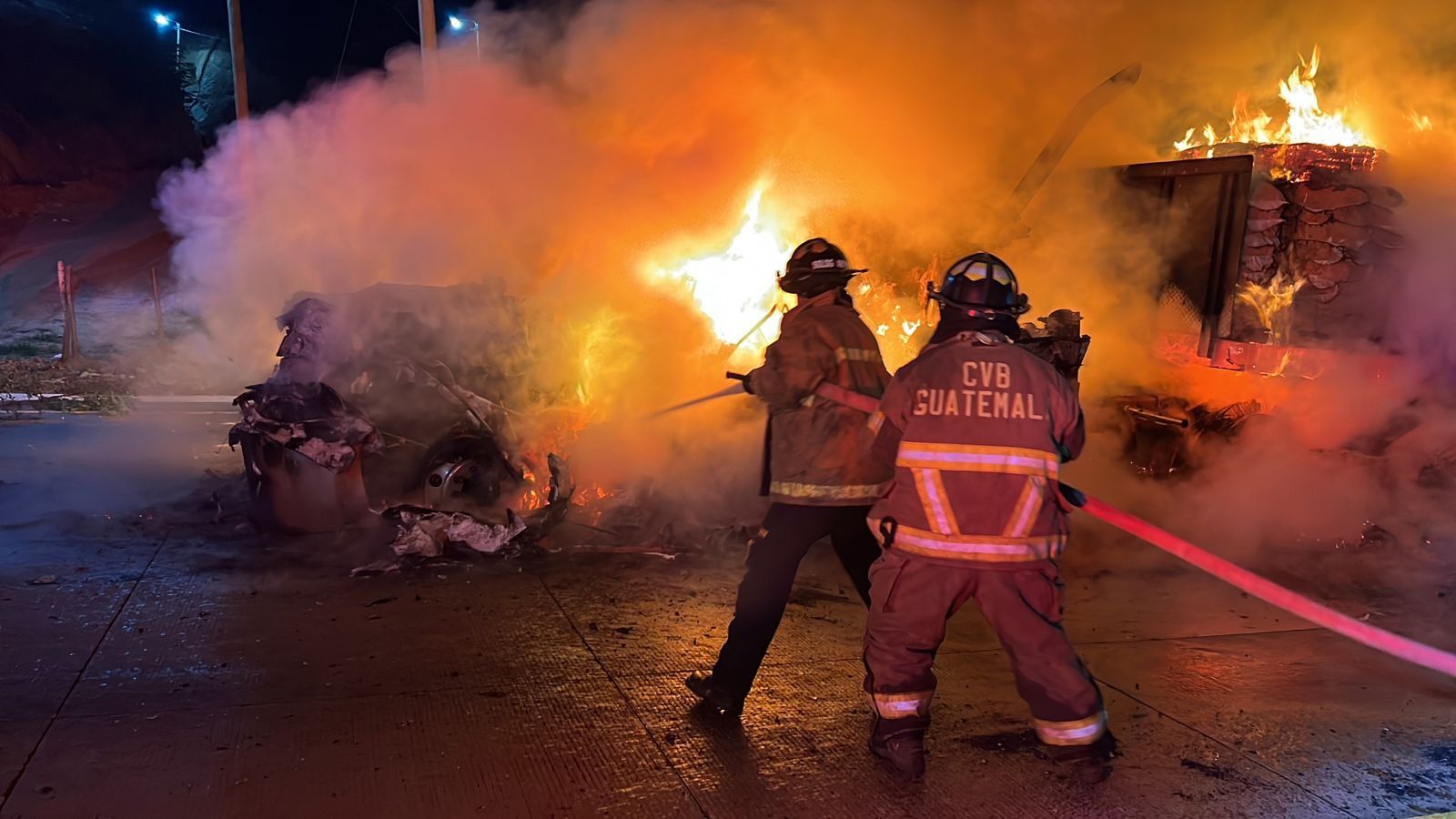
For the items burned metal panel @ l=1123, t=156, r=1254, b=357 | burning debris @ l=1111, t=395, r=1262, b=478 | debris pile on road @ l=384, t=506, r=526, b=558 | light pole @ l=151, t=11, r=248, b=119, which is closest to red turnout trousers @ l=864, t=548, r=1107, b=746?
debris pile on road @ l=384, t=506, r=526, b=558

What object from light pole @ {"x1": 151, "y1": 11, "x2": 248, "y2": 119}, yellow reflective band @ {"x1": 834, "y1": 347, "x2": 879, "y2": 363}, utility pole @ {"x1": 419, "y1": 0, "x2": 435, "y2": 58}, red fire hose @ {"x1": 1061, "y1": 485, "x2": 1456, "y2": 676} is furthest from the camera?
light pole @ {"x1": 151, "y1": 11, "x2": 248, "y2": 119}

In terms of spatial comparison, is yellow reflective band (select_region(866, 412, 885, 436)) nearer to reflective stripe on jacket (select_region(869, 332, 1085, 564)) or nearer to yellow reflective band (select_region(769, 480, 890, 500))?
reflective stripe on jacket (select_region(869, 332, 1085, 564))

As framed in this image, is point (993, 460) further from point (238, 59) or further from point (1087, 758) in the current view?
point (238, 59)

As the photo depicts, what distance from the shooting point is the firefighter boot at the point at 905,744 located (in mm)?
3180

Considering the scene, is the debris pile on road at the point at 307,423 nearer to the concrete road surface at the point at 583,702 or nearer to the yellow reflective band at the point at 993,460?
the concrete road surface at the point at 583,702

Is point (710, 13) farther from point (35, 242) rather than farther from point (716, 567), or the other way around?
point (35, 242)

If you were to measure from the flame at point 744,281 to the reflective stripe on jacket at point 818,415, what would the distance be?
3957 millimetres

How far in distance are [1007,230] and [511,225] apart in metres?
4.44

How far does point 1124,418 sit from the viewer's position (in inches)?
313

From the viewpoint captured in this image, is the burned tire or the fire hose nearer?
the fire hose

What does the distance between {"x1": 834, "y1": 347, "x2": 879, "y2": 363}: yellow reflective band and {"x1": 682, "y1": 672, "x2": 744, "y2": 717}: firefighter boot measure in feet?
4.24

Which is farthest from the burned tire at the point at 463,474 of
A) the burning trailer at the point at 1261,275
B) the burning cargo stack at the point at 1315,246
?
the burning cargo stack at the point at 1315,246

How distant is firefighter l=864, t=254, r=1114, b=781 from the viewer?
3.03 metres

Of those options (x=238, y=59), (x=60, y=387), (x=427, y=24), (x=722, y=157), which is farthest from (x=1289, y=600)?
(x=238, y=59)
